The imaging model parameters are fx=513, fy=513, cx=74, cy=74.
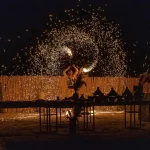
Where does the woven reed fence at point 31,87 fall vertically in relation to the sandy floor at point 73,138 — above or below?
above

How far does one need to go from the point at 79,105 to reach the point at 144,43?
120ft

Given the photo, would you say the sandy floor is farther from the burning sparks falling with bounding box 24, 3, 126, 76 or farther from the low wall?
the burning sparks falling with bounding box 24, 3, 126, 76

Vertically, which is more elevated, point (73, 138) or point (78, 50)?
point (78, 50)

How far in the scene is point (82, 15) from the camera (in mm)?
41469

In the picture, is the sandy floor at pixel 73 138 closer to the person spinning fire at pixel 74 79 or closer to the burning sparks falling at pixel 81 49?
the person spinning fire at pixel 74 79

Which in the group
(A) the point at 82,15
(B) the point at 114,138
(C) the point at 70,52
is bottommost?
(B) the point at 114,138

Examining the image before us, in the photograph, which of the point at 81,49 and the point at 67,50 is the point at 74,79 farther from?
the point at 81,49

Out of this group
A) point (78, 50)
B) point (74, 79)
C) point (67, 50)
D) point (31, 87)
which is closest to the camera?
point (74, 79)

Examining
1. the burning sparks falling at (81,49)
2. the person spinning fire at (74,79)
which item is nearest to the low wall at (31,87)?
the burning sparks falling at (81,49)

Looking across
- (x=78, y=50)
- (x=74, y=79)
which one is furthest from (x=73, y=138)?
(x=78, y=50)

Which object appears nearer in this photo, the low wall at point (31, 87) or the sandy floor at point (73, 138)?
the sandy floor at point (73, 138)

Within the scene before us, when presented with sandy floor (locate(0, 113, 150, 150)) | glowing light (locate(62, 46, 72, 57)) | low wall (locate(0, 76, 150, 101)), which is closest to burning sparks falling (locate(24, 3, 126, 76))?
glowing light (locate(62, 46, 72, 57))

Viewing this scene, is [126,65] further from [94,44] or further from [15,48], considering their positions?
[94,44]

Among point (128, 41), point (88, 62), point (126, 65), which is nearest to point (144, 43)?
point (128, 41)
